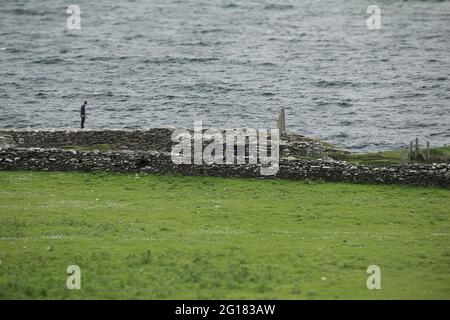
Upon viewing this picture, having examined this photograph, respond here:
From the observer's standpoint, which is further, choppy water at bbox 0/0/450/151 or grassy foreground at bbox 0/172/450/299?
choppy water at bbox 0/0/450/151

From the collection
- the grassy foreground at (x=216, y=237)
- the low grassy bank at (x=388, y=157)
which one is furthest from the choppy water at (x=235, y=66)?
the grassy foreground at (x=216, y=237)

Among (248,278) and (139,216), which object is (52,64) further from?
(248,278)

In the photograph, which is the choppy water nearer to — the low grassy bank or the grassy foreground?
the low grassy bank

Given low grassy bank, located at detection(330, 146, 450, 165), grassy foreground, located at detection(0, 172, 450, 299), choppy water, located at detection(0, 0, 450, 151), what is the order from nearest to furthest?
grassy foreground, located at detection(0, 172, 450, 299) → low grassy bank, located at detection(330, 146, 450, 165) → choppy water, located at detection(0, 0, 450, 151)

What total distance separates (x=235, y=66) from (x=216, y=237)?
71.6m

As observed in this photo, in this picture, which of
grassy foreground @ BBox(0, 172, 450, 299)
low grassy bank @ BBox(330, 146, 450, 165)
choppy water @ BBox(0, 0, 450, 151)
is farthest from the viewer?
choppy water @ BBox(0, 0, 450, 151)

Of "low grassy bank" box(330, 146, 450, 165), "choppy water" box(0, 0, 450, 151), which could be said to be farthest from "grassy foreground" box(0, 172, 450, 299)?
"choppy water" box(0, 0, 450, 151)

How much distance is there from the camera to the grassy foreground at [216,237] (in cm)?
2772

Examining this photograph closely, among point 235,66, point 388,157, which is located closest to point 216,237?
point 388,157

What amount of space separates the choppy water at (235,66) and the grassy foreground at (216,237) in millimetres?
28014

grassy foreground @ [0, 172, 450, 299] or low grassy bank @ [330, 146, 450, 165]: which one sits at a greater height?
low grassy bank @ [330, 146, 450, 165]

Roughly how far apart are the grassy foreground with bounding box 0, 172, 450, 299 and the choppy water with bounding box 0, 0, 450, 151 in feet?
91.9

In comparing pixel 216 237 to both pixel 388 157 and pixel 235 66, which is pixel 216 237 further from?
pixel 235 66

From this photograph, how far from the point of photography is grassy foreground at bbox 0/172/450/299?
90.9 ft
